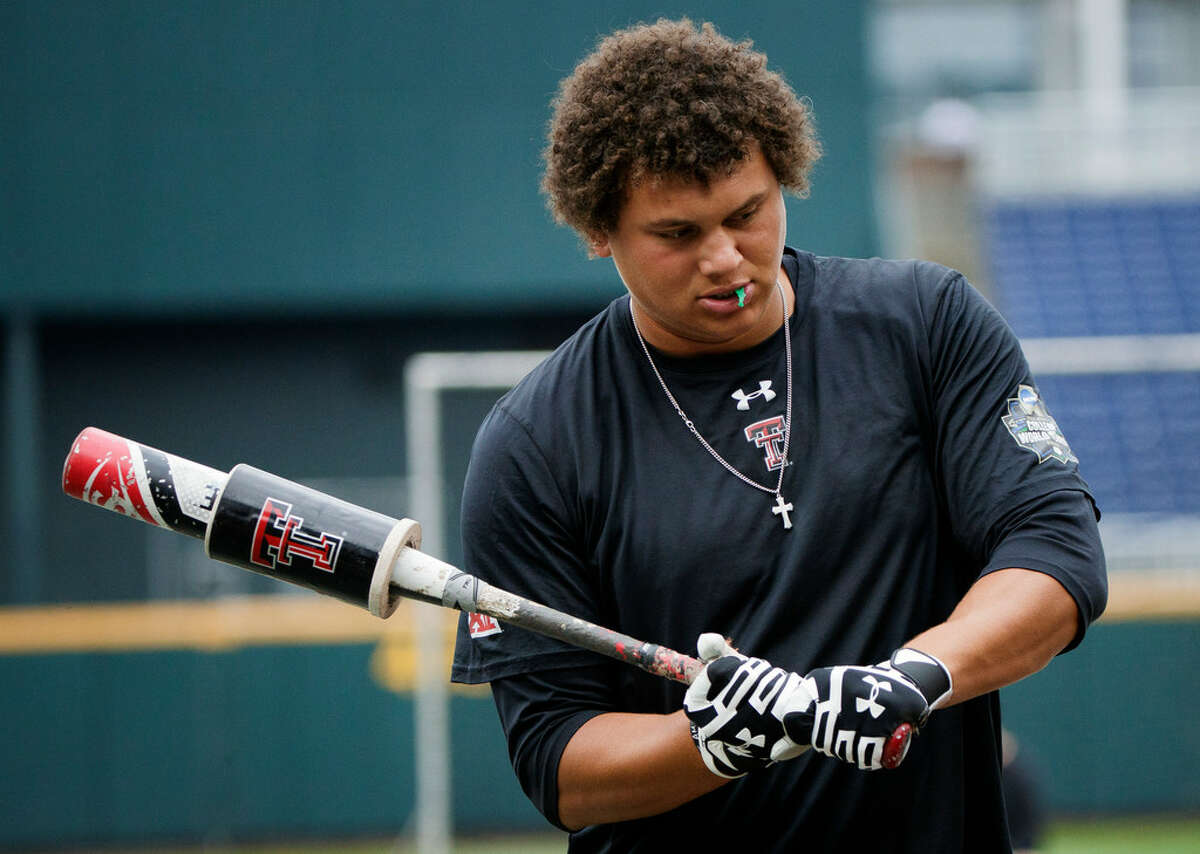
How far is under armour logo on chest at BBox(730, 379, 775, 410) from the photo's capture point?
2.67 meters

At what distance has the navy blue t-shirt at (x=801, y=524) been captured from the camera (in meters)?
2.53

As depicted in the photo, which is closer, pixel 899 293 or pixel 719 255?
pixel 719 255

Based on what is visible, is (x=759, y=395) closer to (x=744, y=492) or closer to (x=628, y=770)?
(x=744, y=492)

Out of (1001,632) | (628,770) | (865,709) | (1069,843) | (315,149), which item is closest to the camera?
(865,709)

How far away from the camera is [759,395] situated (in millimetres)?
2678

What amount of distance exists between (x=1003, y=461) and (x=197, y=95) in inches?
465

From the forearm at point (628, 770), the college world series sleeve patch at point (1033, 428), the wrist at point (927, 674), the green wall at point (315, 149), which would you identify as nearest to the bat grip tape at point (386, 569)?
the forearm at point (628, 770)

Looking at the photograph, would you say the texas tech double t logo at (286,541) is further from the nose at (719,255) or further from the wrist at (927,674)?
the wrist at (927,674)

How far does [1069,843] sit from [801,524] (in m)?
7.24

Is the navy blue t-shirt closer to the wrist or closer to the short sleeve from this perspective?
the short sleeve

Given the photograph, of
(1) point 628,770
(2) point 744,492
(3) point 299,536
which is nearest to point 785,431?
(2) point 744,492

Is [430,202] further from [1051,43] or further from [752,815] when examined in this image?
[752,815]

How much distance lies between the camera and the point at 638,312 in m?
2.80

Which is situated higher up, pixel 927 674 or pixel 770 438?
pixel 770 438
